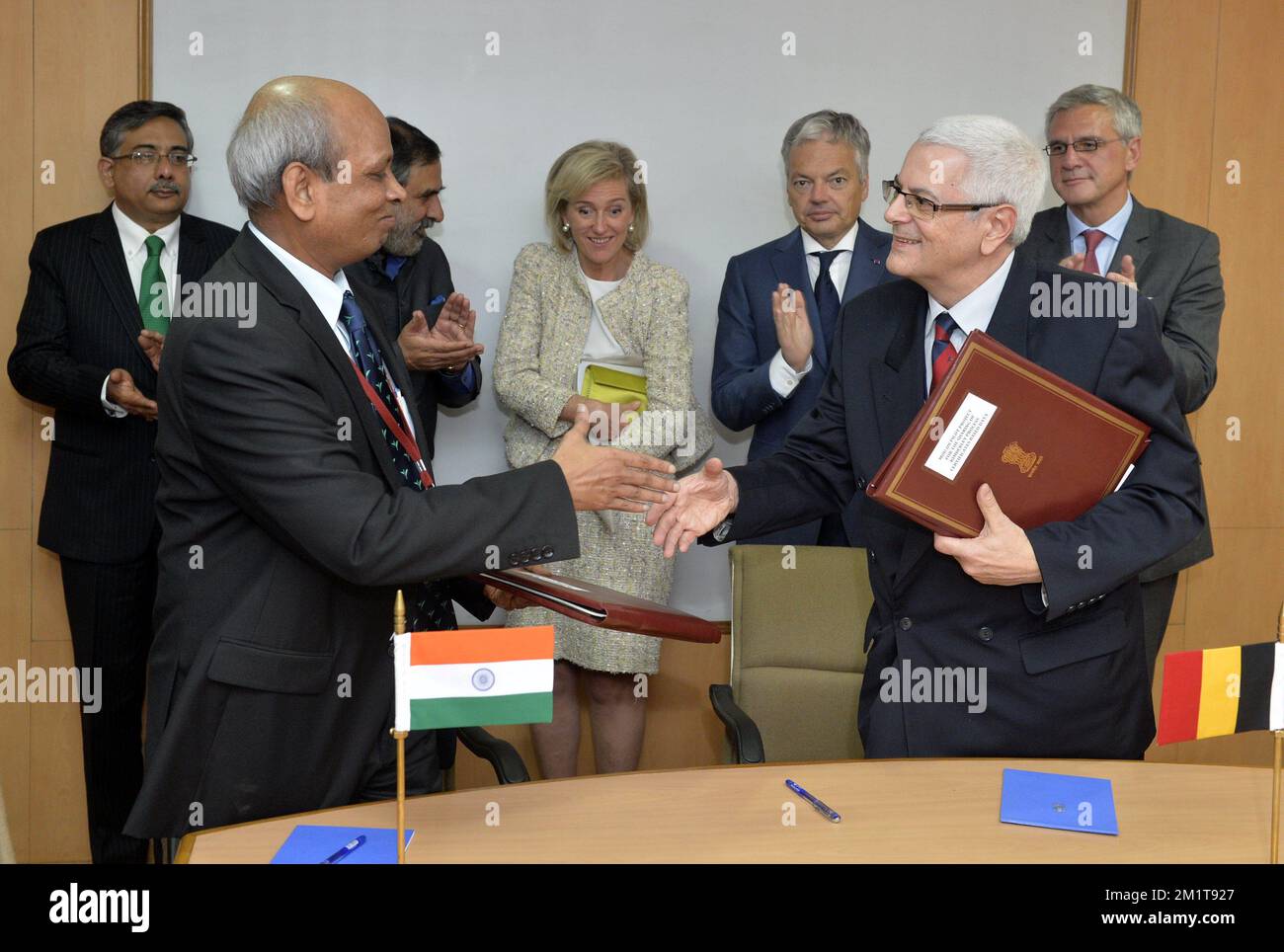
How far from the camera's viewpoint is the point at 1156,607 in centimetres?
389

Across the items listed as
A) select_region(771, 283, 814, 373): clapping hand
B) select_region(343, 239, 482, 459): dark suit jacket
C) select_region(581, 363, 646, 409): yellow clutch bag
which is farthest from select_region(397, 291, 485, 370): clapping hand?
select_region(771, 283, 814, 373): clapping hand

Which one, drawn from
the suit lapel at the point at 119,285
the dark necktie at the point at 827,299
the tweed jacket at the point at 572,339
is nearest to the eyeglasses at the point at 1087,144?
the dark necktie at the point at 827,299

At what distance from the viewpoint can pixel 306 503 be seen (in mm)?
2150

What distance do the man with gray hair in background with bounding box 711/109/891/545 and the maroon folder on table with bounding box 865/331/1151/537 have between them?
1.63 metres

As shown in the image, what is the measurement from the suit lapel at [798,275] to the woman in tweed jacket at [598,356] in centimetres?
33

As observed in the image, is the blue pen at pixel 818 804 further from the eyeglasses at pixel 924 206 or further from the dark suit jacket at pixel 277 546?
the eyeglasses at pixel 924 206

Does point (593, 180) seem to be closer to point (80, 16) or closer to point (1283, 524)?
point (80, 16)

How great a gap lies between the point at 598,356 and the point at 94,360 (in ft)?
5.22

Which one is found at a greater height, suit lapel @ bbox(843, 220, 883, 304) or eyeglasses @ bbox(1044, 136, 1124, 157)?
eyeglasses @ bbox(1044, 136, 1124, 157)

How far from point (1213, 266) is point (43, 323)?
3578 mm

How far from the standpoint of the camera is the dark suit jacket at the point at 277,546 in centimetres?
217

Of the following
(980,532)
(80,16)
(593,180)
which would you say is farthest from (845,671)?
(80,16)

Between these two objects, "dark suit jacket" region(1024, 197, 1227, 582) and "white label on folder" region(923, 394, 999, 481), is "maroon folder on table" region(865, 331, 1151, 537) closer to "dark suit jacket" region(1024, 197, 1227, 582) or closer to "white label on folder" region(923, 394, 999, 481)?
"white label on folder" region(923, 394, 999, 481)

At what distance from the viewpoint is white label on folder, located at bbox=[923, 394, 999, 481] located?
230 cm
